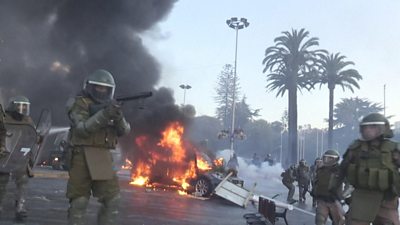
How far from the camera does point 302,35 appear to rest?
4247 centimetres

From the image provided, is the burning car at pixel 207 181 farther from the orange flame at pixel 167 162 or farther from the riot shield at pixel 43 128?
the riot shield at pixel 43 128

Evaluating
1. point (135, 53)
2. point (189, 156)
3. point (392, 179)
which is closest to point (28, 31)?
point (135, 53)

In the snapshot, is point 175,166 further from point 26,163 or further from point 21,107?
point 21,107

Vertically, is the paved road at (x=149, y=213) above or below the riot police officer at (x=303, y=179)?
below

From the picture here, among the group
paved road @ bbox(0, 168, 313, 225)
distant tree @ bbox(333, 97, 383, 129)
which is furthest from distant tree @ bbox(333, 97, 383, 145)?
paved road @ bbox(0, 168, 313, 225)

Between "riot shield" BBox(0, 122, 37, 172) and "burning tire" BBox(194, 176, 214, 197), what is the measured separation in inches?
343

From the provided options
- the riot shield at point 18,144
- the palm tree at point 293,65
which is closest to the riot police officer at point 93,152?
the riot shield at point 18,144

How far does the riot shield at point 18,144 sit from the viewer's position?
20.1 feet

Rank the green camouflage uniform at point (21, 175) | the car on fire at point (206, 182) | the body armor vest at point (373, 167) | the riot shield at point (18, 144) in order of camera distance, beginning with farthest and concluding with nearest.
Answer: the car on fire at point (206, 182)
the green camouflage uniform at point (21, 175)
the riot shield at point (18, 144)
the body armor vest at point (373, 167)

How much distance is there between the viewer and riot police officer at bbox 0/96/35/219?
6.17m

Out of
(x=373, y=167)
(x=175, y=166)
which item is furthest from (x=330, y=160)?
(x=175, y=166)

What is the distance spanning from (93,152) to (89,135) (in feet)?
0.58

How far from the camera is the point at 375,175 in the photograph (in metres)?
4.38

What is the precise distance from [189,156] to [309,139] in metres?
71.0
